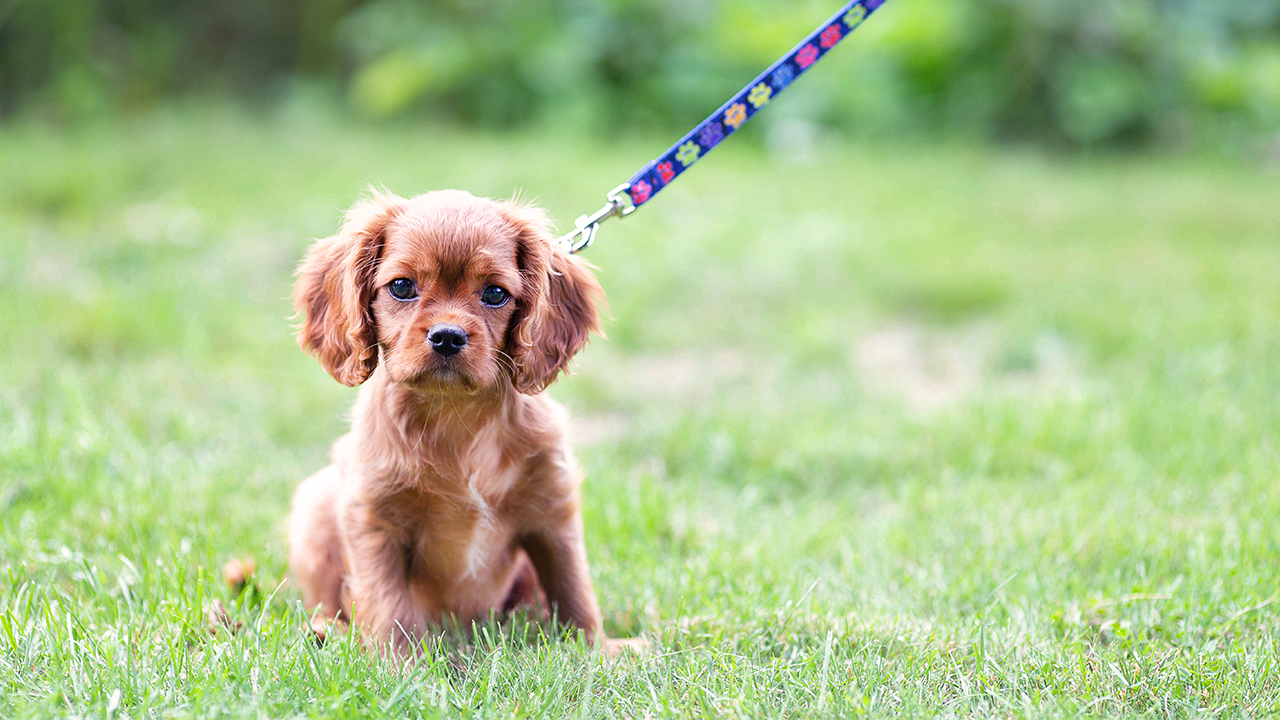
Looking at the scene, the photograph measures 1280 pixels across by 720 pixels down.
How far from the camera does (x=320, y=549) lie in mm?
2770

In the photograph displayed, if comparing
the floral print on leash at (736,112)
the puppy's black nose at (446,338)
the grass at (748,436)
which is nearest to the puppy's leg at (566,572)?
the grass at (748,436)

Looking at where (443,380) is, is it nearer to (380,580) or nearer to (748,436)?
(380,580)

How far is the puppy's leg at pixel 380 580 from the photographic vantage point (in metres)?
2.51

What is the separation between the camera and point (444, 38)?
9859 mm

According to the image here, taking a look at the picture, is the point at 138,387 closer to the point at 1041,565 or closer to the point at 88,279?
the point at 88,279

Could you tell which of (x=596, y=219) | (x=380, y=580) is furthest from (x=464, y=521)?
(x=596, y=219)

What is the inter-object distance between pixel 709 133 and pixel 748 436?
64.8 inches

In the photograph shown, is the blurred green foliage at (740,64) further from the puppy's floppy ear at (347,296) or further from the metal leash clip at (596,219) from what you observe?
the puppy's floppy ear at (347,296)

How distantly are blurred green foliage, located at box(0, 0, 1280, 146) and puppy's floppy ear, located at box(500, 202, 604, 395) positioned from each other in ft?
21.8

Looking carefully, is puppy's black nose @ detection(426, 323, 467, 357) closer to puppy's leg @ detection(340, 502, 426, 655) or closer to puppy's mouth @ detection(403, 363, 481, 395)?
puppy's mouth @ detection(403, 363, 481, 395)

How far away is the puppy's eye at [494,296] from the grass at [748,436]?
789 mm

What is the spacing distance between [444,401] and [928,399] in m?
2.95

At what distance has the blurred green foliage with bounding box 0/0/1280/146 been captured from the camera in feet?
29.0

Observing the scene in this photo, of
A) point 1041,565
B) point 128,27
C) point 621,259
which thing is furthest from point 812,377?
point 128,27
